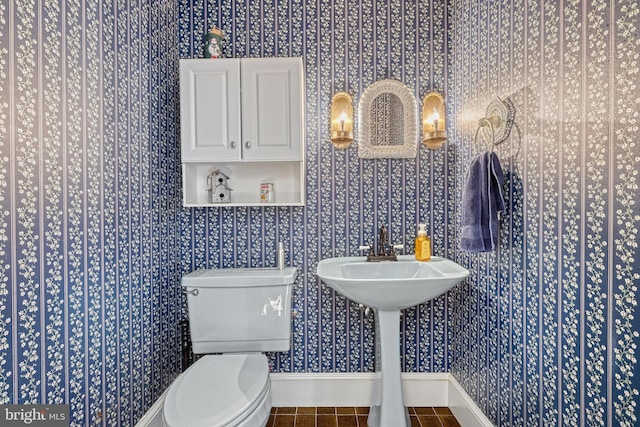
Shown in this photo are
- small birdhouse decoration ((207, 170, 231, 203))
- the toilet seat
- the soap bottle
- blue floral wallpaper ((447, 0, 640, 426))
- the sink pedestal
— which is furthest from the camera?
small birdhouse decoration ((207, 170, 231, 203))

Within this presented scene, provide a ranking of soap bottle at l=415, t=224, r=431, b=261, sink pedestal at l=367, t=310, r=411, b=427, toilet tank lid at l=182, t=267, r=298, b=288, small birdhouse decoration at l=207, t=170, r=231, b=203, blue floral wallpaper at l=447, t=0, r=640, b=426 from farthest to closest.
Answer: small birdhouse decoration at l=207, t=170, r=231, b=203
soap bottle at l=415, t=224, r=431, b=261
toilet tank lid at l=182, t=267, r=298, b=288
sink pedestal at l=367, t=310, r=411, b=427
blue floral wallpaper at l=447, t=0, r=640, b=426

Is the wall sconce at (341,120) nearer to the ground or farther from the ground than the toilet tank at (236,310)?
farther from the ground

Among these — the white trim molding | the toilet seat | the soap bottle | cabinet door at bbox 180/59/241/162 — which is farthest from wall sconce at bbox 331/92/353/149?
the white trim molding

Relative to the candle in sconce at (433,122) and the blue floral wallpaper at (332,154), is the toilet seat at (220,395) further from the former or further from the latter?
the candle in sconce at (433,122)

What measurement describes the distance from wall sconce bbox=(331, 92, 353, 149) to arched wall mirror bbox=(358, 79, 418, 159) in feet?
0.22

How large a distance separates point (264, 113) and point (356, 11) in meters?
0.83

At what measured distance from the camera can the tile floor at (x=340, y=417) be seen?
1.84 meters

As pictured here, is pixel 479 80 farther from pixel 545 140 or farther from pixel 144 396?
pixel 144 396

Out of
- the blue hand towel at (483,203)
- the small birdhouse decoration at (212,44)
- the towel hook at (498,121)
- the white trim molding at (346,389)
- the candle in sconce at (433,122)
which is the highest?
the small birdhouse decoration at (212,44)

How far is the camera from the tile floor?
6.03 feet

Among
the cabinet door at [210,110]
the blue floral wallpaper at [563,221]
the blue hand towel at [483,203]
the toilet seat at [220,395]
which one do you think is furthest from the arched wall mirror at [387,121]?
the toilet seat at [220,395]

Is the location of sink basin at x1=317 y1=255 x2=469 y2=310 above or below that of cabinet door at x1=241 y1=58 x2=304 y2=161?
below

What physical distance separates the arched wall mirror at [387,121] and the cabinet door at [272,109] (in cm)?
40

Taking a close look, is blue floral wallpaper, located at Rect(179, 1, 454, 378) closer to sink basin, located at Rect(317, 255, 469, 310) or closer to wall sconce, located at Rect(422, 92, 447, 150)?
wall sconce, located at Rect(422, 92, 447, 150)
